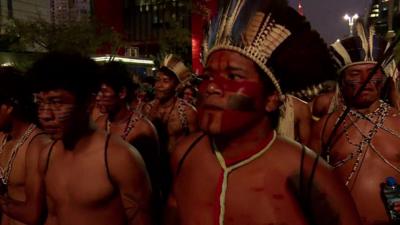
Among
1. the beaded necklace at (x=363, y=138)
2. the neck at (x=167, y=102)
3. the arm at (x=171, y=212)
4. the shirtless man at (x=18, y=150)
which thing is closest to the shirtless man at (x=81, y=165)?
the shirtless man at (x=18, y=150)

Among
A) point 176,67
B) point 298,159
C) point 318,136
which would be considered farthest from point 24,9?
point 298,159

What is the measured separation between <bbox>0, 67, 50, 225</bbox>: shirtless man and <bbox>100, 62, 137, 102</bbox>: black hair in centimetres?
141

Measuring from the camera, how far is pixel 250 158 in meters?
A: 2.21

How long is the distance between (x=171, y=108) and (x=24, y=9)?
25064 mm

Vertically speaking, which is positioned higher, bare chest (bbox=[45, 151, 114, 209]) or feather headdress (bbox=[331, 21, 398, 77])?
feather headdress (bbox=[331, 21, 398, 77])

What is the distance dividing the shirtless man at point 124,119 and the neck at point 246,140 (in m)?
3.35

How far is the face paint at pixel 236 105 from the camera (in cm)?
212

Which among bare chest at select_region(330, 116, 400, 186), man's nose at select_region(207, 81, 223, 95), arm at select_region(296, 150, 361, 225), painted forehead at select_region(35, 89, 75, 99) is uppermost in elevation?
man's nose at select_region(207, 81, 223, 95)

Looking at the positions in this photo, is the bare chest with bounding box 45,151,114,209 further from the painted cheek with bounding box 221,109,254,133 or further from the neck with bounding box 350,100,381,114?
the neck with bounding box 350,100,381,114

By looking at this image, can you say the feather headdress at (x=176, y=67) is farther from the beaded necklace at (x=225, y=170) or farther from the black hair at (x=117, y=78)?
the beaded necklace at (x=225, y=170)

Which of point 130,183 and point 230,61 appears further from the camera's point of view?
point 130,183

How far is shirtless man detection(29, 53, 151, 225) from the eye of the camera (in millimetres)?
3004

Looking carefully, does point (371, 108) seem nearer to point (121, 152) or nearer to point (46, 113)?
point (121, 152)

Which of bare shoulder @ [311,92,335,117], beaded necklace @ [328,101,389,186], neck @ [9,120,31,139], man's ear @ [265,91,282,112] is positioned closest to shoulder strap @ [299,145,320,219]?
man's ear @ [265,91,282,112]
